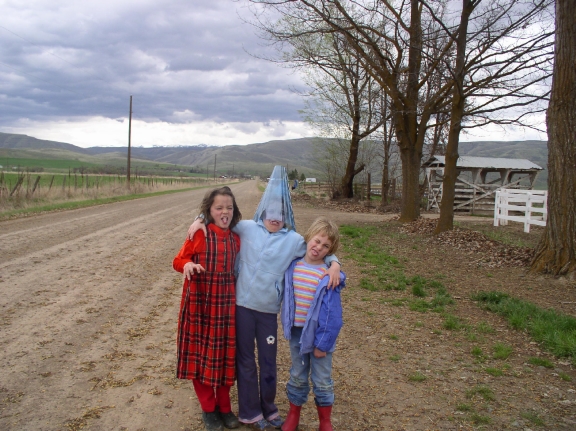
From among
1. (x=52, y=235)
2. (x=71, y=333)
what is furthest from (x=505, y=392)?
(x=52, y=235)

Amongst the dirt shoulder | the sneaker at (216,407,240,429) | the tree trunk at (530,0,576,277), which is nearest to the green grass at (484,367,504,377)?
the dirt shoulder

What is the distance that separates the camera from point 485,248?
10.8 m

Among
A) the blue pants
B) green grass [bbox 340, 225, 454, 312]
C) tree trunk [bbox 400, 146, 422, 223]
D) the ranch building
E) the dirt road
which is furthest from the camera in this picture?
the ranch building

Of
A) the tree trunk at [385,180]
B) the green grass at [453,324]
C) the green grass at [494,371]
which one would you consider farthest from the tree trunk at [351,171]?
the green grass at [494,371]

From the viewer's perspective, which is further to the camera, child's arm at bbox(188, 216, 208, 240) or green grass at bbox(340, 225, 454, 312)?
green grass at bbox(340, 225, 454, 312)

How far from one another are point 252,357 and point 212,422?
521 millimetres

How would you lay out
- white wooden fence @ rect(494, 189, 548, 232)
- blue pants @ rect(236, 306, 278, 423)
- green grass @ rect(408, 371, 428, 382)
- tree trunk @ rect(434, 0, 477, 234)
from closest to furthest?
blue pants @ rect(236, 306, 278, 423) < green grass @ rect(408, 371, 428, 382) < tree trunk @ rect(434, 0, 477, 234) < white wooden fence @ rect(494, 189, 548, 232)

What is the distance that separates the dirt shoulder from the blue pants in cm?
38

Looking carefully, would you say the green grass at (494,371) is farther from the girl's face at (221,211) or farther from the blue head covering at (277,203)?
the girl's face at (221,211)

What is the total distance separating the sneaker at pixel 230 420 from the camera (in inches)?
134

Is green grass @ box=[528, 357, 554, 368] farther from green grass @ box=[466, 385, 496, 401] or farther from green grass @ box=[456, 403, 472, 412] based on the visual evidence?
green grass @ box=[456, 403, 472, 412]

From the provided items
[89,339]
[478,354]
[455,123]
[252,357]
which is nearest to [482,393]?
[478,354]

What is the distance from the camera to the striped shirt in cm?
324

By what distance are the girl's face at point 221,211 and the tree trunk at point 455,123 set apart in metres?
9.03
